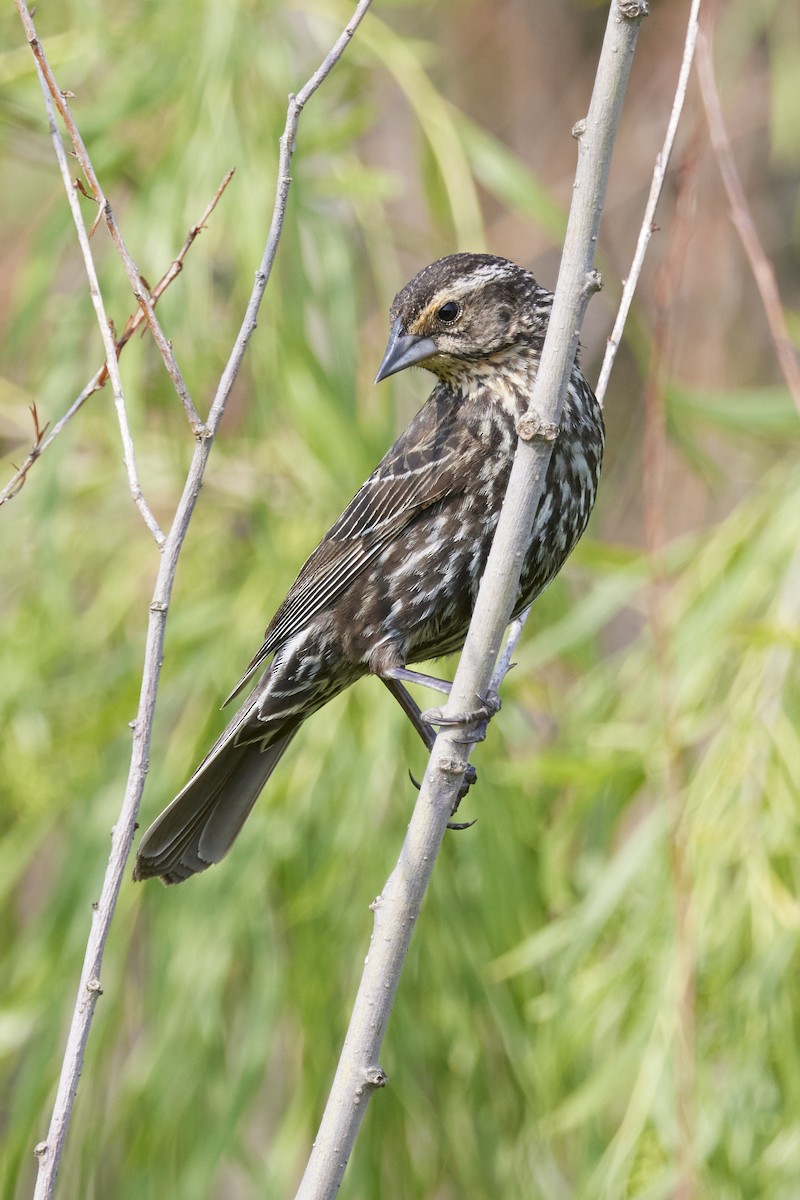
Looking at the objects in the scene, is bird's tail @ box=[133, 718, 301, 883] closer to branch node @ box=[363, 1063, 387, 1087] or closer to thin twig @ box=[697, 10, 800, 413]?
branch node @ box=[363, 1063, 387, 1087]

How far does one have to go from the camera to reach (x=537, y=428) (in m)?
2.08

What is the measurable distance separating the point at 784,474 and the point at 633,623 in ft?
9.19

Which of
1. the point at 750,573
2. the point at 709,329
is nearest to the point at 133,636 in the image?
the point at 750,573

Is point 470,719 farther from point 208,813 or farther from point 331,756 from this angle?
point 331,756

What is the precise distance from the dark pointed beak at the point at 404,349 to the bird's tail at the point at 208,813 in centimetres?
77

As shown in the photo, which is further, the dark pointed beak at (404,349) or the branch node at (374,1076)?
the dark pointed beak at (404,349)

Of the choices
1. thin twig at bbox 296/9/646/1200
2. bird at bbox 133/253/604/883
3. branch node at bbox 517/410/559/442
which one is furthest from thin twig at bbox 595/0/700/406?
bird at bbox 133/253/604/883

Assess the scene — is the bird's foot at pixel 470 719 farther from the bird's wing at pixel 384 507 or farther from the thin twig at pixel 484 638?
the bird's wing at pixel 384 507

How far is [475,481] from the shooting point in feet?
9.52

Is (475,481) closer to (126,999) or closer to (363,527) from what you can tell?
(363,527)

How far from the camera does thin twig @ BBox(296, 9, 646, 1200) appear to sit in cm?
200

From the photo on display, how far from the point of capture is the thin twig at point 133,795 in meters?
1.82

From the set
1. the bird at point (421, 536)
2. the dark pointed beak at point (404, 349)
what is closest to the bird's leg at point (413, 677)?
the bird at point (421, 536)

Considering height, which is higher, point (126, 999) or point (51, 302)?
point (51, 302)
